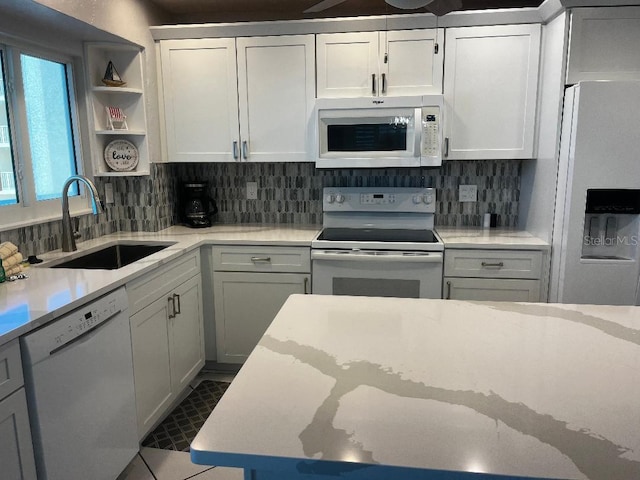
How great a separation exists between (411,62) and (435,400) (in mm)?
2341

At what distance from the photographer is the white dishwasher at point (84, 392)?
1437 millimetres

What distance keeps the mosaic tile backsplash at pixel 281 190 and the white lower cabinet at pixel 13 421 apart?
1.44 meters

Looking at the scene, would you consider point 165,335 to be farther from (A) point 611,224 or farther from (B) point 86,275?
(A) point 611,224

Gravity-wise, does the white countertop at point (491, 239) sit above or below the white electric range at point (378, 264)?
above

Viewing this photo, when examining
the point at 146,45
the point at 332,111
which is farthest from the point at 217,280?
the point at 146,45

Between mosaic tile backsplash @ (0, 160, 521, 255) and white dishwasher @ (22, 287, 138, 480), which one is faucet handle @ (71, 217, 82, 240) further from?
white dishwasher @ (22, 287, 138, 480)

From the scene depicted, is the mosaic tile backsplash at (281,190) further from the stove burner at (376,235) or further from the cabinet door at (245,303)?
the cabinet door at (245,303)

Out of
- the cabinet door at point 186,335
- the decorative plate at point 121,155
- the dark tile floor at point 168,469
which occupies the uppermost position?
the decorative plate at point 121,155

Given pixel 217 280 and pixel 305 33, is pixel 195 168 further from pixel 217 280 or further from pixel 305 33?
pixel 305 33

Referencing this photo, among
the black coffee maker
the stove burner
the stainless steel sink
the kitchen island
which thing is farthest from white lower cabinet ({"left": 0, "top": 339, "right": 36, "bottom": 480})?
the black coffee maker

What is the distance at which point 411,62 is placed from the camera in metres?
2.73

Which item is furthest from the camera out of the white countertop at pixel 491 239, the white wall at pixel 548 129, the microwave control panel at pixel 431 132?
the microwave control panel at pixel 431 132

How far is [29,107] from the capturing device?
7.57 ft

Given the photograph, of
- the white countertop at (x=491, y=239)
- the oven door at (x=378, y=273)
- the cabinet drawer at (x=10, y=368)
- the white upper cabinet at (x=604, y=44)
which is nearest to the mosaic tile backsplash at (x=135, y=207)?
the oven door at (x=378, y=273)
